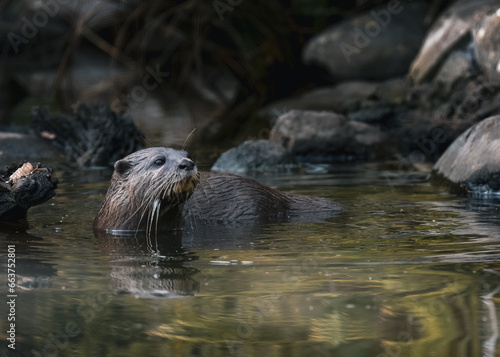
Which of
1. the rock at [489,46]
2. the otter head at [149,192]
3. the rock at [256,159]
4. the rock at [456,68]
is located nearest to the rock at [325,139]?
the rock at [256,159]

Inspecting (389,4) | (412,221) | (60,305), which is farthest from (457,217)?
(389,4)

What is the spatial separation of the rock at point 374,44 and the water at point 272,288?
7.32 m

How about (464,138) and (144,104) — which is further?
(144,104)

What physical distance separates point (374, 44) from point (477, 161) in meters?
6.68

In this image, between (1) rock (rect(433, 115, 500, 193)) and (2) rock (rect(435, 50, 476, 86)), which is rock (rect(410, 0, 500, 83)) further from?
(1) rock (rect(433, 115, 500, 193))

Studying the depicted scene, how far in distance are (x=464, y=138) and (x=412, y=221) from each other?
1572mm

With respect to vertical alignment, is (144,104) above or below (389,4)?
below

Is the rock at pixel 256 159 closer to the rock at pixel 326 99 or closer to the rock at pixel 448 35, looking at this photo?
the rock at pixel 448 35

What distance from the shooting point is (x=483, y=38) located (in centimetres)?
858

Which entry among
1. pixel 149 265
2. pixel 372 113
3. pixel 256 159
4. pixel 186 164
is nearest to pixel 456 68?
pixel 372 113

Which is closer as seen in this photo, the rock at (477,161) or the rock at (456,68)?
the rock at (477,161)

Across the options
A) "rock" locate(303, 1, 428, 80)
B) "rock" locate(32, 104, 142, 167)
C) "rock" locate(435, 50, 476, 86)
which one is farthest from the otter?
"rock" locate(303, 1, 428, 80)

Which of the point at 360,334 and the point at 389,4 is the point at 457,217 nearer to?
the point at 360,334

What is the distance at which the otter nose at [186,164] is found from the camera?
4098 mm
